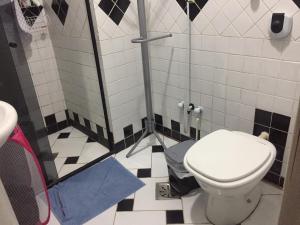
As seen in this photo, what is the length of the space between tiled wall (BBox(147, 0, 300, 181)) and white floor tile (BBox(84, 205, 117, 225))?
90 cm

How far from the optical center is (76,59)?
2.15 meters

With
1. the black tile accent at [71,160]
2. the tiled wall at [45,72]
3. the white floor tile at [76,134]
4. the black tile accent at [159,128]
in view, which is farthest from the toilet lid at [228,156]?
the tiled wall at [45,72]

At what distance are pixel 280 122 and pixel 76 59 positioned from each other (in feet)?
5.24

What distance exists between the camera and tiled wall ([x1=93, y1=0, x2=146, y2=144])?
180 cm

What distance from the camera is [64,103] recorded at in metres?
2.58

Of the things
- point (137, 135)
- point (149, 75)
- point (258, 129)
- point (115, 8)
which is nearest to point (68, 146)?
point (137, 135)

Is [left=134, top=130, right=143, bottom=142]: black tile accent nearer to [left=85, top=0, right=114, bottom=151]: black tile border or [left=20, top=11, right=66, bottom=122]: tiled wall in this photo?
[left=85, top=0, right=114, bottom=151]: black tile border

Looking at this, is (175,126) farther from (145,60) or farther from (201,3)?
(201,3)

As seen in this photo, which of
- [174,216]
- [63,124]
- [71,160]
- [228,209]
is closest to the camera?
[228,209]

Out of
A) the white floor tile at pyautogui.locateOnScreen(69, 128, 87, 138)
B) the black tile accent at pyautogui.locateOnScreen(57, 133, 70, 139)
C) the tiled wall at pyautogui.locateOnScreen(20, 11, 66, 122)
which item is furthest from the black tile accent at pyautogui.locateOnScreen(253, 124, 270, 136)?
the tiled wall at pyautogui.locateOnScreen(20, 11, 66, 122)

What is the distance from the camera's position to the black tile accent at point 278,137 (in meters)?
1.54

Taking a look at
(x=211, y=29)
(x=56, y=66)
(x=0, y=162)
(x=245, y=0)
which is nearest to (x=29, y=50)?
(x=56, y=66)

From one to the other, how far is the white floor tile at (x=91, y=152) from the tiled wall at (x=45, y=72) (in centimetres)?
51

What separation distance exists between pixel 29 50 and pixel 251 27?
1801mm
